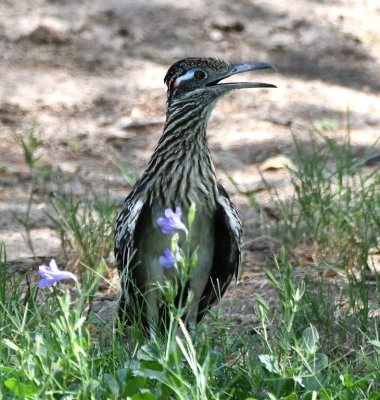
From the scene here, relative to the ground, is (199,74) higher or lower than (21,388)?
higher

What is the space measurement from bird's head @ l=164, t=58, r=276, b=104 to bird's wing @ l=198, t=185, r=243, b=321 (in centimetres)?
51

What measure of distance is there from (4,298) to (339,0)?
6402 millimetres

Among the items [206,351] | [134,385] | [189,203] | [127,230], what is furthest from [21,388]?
[189,203]

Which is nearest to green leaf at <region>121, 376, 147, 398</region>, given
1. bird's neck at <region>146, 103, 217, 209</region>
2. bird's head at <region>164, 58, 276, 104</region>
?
bird's neck at <region>146, 103, 217, 209</region>

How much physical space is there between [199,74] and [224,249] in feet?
3.10

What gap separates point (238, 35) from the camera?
10930 millimetres

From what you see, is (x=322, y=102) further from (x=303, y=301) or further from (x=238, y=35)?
(x=303, y=301)

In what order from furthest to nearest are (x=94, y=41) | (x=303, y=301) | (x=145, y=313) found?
(x=94, y=41) → (x=145, y=313) → (x=303, y=301)

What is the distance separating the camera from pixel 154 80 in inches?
405

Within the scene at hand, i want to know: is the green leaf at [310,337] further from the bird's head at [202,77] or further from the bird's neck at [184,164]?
the bird's head at [202,77]

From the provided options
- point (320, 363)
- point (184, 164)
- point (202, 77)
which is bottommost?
point (320, 363)

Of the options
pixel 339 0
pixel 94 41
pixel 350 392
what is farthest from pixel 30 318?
pixel 339 0

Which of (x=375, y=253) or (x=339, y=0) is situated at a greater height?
(x=339, y=0)

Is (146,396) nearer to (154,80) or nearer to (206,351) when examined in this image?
(206,351)
